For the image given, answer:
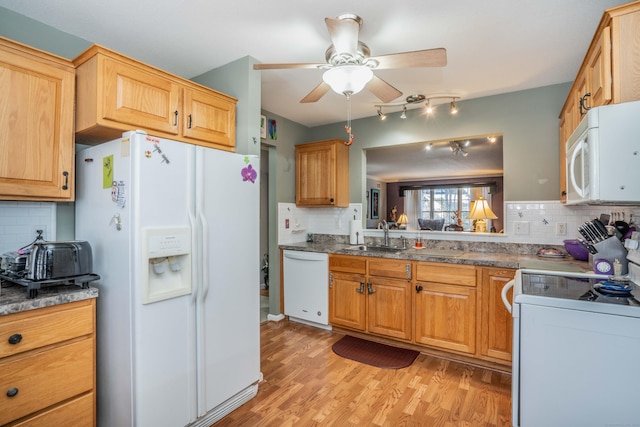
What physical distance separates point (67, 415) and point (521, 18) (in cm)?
321

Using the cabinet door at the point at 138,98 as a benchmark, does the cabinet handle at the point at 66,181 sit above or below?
below

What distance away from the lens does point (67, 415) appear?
4.84ft

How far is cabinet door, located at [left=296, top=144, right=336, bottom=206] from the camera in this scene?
3.61 meters

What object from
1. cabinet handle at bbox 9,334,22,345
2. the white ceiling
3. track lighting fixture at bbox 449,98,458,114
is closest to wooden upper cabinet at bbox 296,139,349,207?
the white ceiling

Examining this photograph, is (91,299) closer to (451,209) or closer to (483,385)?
(483,385)

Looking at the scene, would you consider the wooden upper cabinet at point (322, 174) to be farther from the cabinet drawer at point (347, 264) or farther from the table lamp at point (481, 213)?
the table lamp at point (481, 213)

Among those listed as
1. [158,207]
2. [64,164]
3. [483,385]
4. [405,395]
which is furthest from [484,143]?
[64,164]

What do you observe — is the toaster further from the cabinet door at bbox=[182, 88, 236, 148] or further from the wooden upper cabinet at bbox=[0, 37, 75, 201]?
the cabinet door at bbox=[182, 88, 236, 148]

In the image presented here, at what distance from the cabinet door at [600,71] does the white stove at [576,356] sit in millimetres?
922

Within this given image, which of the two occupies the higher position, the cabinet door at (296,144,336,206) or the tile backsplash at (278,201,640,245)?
the cabinet door at (296,144,336,206)

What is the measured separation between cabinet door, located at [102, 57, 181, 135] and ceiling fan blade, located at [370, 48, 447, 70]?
1.33 m

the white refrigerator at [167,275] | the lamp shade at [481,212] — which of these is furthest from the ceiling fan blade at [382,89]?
the lamp shade at [481,212]

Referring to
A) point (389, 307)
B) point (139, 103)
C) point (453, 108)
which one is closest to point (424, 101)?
point (453, 108)

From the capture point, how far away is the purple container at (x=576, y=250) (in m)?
2.38
